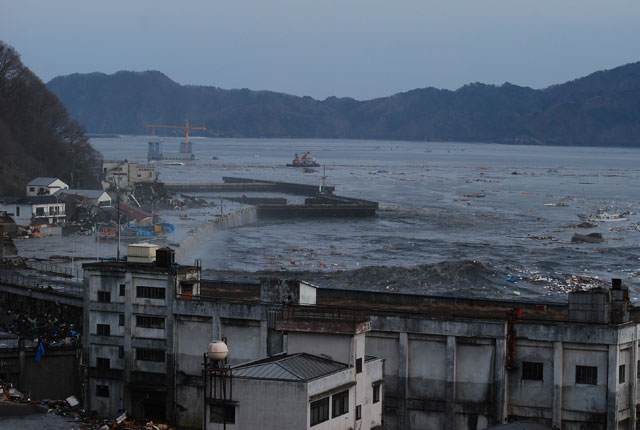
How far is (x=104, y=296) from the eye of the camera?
24.5m

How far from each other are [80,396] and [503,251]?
41865 mm

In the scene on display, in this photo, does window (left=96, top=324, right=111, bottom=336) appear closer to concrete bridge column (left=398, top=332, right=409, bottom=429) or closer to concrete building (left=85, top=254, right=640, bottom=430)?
concrete building (left=85, top=254, right=640, bottom=430)

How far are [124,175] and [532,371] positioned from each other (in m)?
69.4

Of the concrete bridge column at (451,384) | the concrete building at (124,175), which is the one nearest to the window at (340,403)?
the concrete bridge column at (451,384)

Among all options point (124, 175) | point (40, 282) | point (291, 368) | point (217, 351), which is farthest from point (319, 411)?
point (124, 175)

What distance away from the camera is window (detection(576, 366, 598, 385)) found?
826 inches

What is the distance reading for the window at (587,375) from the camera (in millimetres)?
20969

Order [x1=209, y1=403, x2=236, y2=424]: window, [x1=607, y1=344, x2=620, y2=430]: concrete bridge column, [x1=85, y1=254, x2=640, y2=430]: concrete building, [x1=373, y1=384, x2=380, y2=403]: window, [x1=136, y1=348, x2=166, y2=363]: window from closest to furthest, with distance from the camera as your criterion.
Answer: [x1=209, y1=403, x2=236, y2=424]: window → [x1=373, y1=384, x2=380, y2=403]: window → [x1=607, y1=344, x2=620, y2=430]: concrete bridge column → [x1=85, y1=254, x2=640, y2=430]: concrete building → [x1=136, y1=348, x2=166, y2=363]: window

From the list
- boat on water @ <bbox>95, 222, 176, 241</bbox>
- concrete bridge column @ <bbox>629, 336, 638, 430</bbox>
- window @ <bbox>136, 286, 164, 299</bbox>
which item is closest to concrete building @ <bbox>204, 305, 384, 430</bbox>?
concrete bridge column @ <bbox>629, 336, 638, 430</bbox>

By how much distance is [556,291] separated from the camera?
47500 millimetres

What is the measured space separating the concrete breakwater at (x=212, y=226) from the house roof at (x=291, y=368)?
39154mm

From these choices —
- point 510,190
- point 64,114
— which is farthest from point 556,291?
point 510,190

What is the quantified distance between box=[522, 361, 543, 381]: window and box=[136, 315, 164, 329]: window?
7938mm

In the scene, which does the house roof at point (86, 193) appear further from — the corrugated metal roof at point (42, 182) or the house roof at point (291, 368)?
the house roof at point (291, 368)
